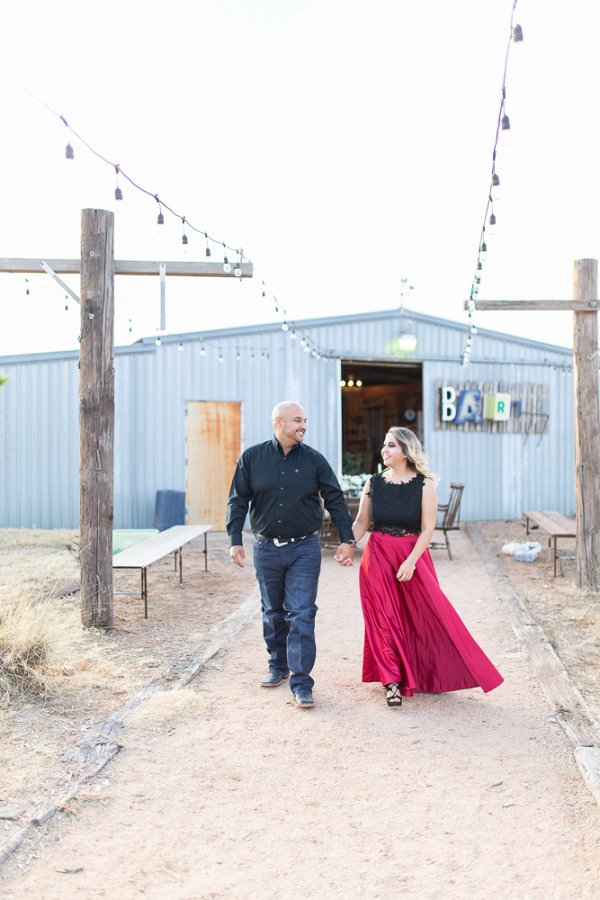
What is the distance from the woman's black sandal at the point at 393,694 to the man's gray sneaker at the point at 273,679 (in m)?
0.69

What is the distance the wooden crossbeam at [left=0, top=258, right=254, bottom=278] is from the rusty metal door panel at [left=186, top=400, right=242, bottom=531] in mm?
7012

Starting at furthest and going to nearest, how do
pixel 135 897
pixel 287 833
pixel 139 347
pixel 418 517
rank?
pixel 139 347 → pixel 418 517 → pixel 287 833 → pixel 135 897

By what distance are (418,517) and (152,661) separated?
2.15 m

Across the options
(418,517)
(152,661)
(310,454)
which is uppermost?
(310,454)

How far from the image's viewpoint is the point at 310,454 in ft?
13.8

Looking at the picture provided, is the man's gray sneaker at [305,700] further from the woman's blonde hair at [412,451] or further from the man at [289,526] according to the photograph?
the woman's blonde hair at [412,451]

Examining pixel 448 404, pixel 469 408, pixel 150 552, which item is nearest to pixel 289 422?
pixel 150 552

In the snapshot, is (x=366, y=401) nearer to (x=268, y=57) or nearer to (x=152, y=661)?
(x=268, y=57)

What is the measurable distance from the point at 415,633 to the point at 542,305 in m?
4.75

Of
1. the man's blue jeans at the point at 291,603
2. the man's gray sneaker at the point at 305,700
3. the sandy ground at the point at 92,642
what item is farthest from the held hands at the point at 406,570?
the sandy ground at the point at 92,642

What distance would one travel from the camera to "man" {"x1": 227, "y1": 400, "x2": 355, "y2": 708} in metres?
4.02

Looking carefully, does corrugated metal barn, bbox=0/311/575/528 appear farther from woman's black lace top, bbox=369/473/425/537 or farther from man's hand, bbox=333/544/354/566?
man's hand, bbox=333/544/354/566

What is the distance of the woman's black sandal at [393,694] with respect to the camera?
385cm

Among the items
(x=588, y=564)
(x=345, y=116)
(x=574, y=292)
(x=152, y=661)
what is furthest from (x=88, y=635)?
(x=345, y=116)
